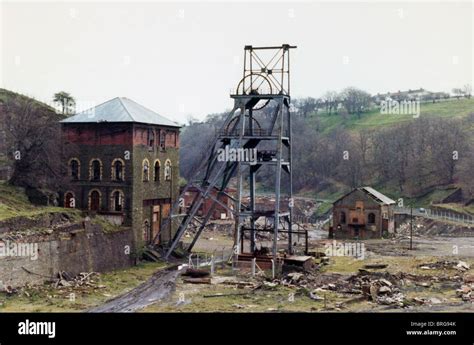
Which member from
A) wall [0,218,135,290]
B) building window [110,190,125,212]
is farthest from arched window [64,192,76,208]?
wall [0,218,135,290]

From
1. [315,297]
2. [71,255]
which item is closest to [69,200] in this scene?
[71,255]

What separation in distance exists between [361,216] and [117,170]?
77.6ft

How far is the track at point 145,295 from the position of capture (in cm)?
2752

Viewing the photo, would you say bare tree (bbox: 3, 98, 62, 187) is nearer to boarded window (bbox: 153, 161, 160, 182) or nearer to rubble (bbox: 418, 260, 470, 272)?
boarded window (bbox: 153, 161, 160, 182)

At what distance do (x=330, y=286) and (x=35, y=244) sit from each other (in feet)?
45.0

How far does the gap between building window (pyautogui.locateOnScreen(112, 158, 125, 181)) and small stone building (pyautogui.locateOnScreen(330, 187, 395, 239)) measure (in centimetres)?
2248

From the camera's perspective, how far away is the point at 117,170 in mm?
40281

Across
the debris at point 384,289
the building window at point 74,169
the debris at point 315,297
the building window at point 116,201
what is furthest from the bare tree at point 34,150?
the debris at point 384,289

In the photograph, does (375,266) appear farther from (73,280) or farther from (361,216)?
(361,216)

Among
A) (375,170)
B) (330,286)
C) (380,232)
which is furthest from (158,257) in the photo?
(375,170)

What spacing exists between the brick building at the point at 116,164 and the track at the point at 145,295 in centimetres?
529

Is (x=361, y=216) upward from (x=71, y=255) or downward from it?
upward

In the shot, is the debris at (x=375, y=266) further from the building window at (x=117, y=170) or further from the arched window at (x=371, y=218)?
the arched window at (x=371, y=218)
